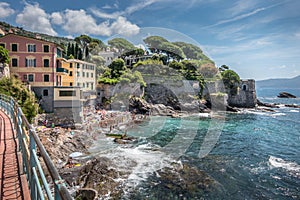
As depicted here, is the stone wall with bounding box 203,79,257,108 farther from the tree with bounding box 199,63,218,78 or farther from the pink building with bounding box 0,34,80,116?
the pink building with bounding box 0,34,80,116

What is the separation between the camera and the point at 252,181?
1345 cm

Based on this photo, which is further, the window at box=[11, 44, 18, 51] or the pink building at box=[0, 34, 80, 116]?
the pink building at box=[0, 34, 80, 116]

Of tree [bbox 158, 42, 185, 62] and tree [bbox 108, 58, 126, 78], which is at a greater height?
tree [bbox 158, 42, 185, 62]

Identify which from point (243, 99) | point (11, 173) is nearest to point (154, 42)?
point (243, 99)

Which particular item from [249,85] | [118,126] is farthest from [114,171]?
[249,85]

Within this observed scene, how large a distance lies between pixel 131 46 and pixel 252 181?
63.5 m

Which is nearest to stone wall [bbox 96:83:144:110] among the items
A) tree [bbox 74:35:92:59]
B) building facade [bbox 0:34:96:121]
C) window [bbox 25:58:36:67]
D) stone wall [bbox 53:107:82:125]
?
stone wall [bbox 53:107:82:125]

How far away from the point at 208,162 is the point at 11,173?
15.0 metres

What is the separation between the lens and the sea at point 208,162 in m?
12.1

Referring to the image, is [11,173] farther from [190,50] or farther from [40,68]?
[190,50]

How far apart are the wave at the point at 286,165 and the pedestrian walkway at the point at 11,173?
55.7 feet

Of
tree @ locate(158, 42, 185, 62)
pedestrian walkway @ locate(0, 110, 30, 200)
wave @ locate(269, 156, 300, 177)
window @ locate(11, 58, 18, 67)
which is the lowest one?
wave @ locate(269, 156, 300, 177)

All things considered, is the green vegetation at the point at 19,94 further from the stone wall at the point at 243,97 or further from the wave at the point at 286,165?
the stone wall at the point at 243,97

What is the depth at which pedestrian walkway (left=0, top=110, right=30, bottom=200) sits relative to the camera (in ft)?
10.8
